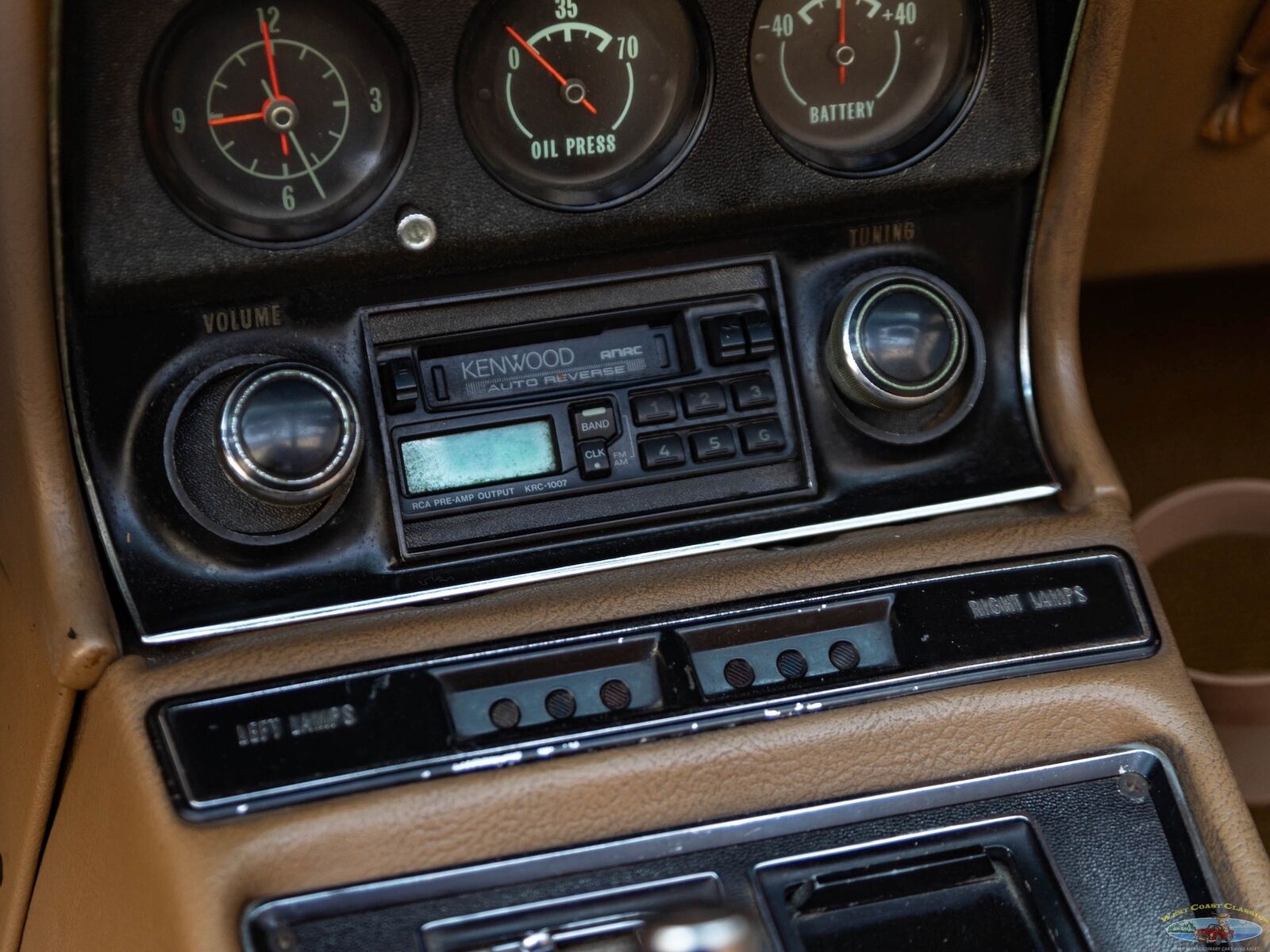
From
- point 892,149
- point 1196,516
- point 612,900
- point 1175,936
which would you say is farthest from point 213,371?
point 1196,516

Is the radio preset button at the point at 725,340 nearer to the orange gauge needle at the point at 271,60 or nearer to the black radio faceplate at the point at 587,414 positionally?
the black radio faceplate at the point at 587,414

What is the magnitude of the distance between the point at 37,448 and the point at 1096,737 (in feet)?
3.08

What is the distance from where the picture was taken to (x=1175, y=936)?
40.1 inches

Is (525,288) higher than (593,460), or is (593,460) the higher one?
(525,288)

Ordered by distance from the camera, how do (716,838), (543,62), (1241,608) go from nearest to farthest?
(716,838) → (543,62) → (1241,608)

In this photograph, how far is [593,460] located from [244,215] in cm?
38

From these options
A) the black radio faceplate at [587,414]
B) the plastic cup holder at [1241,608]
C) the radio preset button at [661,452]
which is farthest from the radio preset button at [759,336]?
the plastic cup holder at [1241,608]

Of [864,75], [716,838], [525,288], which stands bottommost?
[716,838]

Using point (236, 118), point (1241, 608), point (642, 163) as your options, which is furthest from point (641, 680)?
point (1241, 608)

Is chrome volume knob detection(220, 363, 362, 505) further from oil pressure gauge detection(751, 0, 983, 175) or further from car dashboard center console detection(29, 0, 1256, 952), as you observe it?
oil pressure gauge detection(751, 0, 983, 175)

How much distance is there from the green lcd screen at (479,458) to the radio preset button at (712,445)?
0.13 m

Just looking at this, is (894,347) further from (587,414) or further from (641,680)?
(641,680)

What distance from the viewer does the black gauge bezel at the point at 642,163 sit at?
1134 millimetres

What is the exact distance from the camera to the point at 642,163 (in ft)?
3.88
